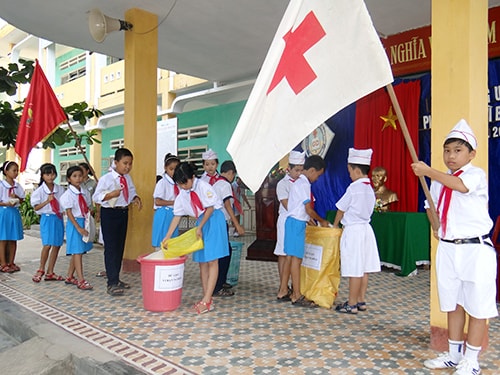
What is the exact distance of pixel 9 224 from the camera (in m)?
5.76

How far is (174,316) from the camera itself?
3.76m

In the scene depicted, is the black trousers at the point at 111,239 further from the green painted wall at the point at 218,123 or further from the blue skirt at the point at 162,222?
the green painted wall at the point at 218,123

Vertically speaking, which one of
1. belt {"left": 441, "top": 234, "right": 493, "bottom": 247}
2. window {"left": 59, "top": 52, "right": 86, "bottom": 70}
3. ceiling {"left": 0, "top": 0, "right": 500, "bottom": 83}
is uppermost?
window {"left": 59, "top": 52, "right": 86, "bottom": 70}

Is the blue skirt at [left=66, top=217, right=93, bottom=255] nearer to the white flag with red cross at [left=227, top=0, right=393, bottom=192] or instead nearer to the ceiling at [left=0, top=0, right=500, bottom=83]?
the ceiling at [left=0, top=0, right=500, bottom=83]

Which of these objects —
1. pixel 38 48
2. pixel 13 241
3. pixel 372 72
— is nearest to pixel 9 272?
pixel 13 241

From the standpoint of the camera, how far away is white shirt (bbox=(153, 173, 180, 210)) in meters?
5.01

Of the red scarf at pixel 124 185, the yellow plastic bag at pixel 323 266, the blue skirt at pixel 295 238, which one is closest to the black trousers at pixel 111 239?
the red scarf at pixel 124 185

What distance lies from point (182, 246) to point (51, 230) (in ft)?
7.36

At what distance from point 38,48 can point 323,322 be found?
19724 mm

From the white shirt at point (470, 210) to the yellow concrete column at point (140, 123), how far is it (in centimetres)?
408

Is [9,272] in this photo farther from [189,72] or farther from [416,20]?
[416,20]

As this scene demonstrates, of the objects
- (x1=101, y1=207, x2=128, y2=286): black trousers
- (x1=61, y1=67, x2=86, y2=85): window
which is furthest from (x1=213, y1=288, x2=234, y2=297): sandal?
(x1=61, y1=67, x2=86, y2=85): window

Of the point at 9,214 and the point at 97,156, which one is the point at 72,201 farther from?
the point at 97,156

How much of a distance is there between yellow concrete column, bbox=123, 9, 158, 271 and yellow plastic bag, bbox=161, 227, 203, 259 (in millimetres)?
1881
